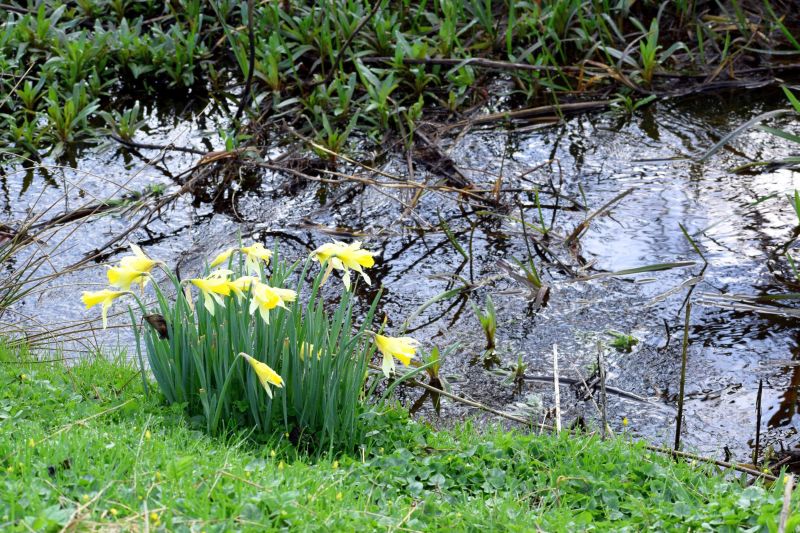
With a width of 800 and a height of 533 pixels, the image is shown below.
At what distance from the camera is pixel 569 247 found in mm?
4824

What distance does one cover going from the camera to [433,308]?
4.49 meters

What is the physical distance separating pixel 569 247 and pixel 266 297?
2581 millimetres

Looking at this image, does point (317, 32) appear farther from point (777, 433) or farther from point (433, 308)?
point (777, 433)

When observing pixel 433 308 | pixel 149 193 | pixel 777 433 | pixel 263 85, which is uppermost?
pixel 263 85

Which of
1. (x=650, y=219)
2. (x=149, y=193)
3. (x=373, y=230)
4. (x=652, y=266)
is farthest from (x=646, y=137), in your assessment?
(x=149, y=193)

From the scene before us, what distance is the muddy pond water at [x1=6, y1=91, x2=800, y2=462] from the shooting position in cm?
382

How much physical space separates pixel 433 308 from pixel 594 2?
132 inches

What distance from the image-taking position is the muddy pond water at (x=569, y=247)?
382cm

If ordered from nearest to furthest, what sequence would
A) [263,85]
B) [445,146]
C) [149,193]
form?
1. [149,193]
2. [445,146]
3. [263,85]

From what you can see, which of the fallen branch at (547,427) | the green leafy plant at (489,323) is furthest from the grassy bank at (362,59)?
the fallen branch at (547,427)

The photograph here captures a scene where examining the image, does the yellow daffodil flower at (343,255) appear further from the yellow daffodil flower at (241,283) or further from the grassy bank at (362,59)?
the grassy bank at (362,59)

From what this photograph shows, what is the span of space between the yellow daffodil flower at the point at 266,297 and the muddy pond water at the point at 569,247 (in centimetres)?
127

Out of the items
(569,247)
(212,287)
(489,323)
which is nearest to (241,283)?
(212,287)

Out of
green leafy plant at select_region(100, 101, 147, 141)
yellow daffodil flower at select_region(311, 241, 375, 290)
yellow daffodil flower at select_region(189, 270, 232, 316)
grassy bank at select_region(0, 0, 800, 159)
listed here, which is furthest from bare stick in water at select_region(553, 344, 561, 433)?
green leafy plant at select_region(100, 101, 147, 141)
